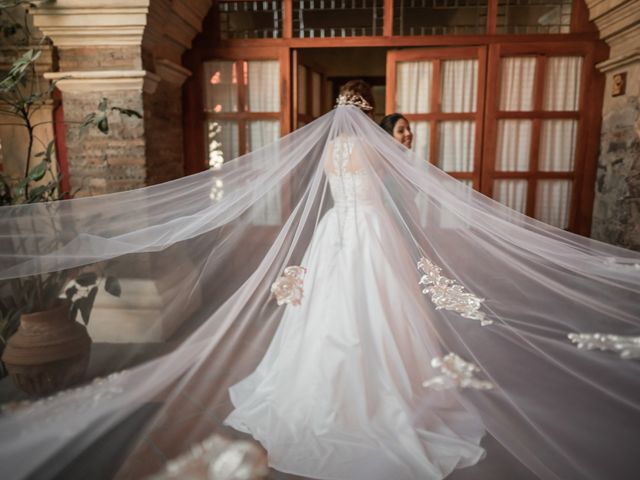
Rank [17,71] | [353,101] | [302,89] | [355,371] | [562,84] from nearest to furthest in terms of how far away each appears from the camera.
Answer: [355,371] → [353,101] → [17,71] → [562,84] → [302,89]

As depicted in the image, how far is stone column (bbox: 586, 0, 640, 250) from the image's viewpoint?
332 cm

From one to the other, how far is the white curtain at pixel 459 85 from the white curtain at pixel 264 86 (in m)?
1.41

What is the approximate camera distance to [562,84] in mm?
3822

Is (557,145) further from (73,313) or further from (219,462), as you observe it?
(73,313)

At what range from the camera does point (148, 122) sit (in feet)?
10.8

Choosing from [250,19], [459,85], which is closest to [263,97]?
[250,19]

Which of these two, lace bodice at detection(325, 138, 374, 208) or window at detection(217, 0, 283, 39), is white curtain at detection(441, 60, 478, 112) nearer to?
window at detection(217, 0, 283, 39)

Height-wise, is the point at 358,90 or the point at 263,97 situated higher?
the point at 263,97

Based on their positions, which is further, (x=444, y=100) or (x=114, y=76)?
(x=444, y=100)

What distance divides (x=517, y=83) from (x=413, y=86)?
85 cm

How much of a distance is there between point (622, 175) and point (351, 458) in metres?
3.08

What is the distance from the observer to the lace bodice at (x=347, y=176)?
197cm

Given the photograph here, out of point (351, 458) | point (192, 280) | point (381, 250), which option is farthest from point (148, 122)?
point (351, 458)

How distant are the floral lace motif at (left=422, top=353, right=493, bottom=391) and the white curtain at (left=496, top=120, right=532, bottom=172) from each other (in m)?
2.73
